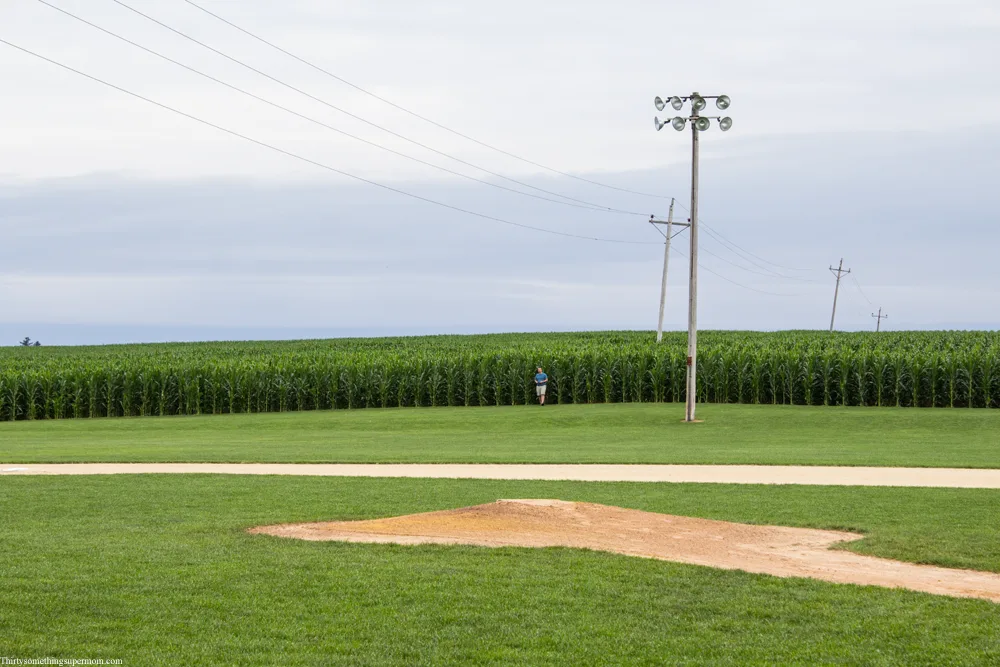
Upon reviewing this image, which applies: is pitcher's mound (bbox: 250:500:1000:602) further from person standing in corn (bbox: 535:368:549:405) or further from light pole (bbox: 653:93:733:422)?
person standing in corn (bbox: 535:368:549:405)

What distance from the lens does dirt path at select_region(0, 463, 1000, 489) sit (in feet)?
57.2

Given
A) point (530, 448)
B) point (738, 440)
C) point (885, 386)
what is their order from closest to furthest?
point (530, 448)
point (738, 440)
point (885, 386)

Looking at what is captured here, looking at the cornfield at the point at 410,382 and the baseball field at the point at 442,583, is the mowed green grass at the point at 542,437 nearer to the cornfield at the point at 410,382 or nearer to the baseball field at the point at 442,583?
the cornfield at the point at 410,382

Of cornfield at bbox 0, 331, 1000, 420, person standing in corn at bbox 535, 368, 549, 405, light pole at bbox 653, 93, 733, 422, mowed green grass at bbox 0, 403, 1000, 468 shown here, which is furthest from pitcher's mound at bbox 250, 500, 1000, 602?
cornfield at bbox 0, 331, 1000, 420

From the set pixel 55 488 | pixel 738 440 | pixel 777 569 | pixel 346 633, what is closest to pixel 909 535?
pixel 777 569

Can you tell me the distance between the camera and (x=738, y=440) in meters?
26.7

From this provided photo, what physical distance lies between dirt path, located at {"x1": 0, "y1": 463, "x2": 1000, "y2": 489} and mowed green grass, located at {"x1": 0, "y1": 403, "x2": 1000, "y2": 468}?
0.79m

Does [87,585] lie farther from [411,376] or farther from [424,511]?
[411,376]

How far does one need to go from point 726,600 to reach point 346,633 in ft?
9.99

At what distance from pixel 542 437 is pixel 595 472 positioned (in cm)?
948

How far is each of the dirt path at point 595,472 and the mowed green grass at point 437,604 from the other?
4875 millimetres

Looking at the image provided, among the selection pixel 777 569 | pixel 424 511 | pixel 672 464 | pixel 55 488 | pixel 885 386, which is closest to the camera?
pixel 777 569

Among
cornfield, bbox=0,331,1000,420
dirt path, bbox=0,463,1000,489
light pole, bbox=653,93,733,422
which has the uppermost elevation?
light pole, bbox=653,93,733,422

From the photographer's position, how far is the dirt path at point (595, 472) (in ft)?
57.2
